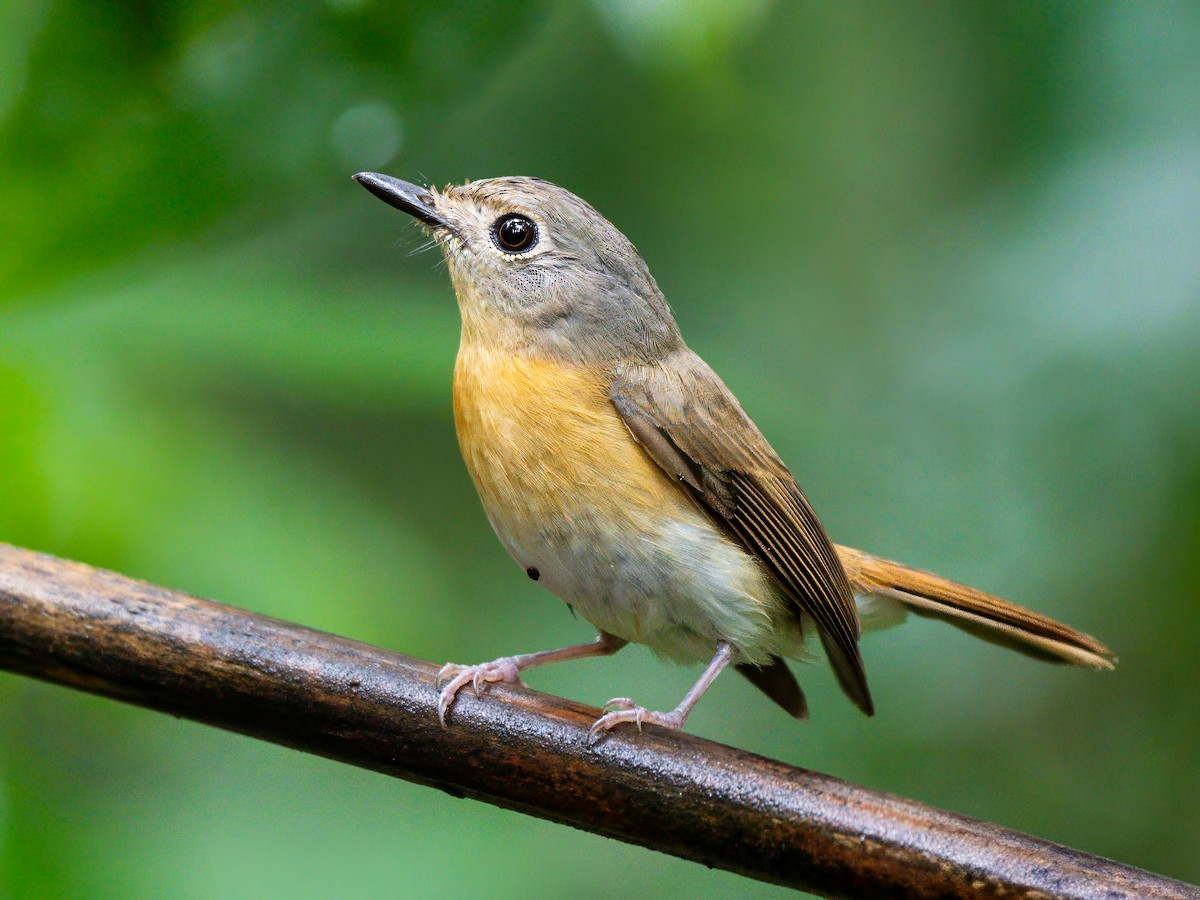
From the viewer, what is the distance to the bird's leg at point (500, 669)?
2.59 meters

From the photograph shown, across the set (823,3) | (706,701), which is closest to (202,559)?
(706,701)

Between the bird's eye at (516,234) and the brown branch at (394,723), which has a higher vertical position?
the bird's eye at (516,234)

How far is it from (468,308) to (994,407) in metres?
1.97

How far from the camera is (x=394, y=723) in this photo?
8.36ft

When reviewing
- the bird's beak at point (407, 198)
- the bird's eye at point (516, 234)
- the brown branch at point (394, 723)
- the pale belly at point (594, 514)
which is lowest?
the brown branch at point (394, 723)

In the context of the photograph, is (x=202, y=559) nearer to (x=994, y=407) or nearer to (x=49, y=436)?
(x=49, y=436)

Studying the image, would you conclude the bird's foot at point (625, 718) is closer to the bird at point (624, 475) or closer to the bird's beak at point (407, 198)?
the bird at point (624, 475)

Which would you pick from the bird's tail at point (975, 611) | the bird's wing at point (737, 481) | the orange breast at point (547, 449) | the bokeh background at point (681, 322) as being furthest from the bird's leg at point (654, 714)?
the bokeh background at point (681, 322)

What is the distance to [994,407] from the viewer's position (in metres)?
A: 4.20

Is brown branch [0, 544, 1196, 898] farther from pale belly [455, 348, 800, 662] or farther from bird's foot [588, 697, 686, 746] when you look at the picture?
pale belly [455, 348, 800, 662]

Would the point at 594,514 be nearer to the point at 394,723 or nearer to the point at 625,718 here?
the point at 625,718

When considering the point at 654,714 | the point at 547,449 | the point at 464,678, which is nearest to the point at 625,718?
the point at 654,714

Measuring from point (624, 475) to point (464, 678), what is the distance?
0.59 metres

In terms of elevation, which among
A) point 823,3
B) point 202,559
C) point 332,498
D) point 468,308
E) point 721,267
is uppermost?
point 823,3
